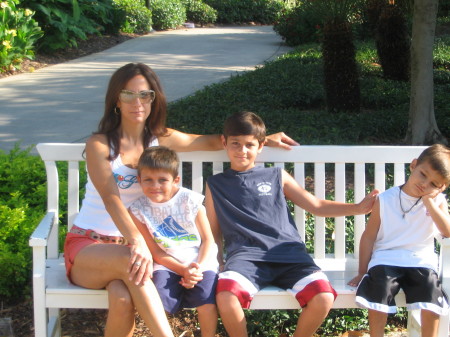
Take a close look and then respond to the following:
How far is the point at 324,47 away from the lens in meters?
8.99

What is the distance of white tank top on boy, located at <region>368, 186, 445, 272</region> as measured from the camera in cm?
336

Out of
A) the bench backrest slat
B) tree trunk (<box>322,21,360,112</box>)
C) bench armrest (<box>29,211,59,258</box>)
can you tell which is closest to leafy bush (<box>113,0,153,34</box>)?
tree trunk (<box>322,21,360,112</box>)

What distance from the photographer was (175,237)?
335 cm

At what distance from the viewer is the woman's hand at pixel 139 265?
9.93ft

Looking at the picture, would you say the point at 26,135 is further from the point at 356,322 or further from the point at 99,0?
the point at 99,0

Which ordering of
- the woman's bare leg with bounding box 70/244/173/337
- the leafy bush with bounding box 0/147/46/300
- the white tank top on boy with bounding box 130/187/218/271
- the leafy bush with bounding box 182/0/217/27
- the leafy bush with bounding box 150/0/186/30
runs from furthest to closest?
the leafy bush with bounding box 182/0/217/27, the leafy bush with bounding box 150/0/186/30, the leafy bush with bounding box 0/147/46/300, the white tank top on boy with bounding box 130/187/218/271, the woman's bare leg with bounding box 70/244/173/337

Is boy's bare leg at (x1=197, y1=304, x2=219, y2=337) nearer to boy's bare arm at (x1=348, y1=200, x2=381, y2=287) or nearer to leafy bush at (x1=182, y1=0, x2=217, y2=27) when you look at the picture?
boy's bare arm at (x1=348, y1=200, x2=381, y2=287)

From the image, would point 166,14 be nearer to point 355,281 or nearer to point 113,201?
point 113,201

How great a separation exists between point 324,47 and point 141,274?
6567mm

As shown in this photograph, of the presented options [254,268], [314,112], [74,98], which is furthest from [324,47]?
[254,268]

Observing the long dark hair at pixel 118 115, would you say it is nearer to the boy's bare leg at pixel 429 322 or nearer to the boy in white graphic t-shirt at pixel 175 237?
the boy in white graphic t-shirt at pixel 175 237

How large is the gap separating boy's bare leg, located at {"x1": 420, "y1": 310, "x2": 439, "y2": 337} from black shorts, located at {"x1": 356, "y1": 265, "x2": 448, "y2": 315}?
0.05 m

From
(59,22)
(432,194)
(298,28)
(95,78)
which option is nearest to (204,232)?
(432,194)

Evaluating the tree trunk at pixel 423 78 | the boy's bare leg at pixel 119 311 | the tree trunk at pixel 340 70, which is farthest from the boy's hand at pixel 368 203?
the tree trunk at pixel 340 70
